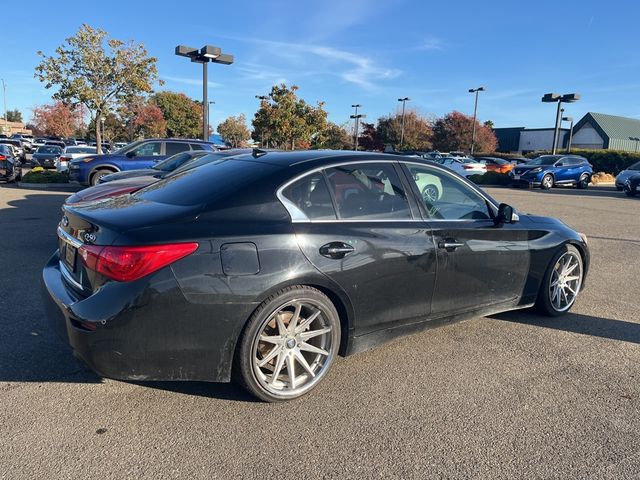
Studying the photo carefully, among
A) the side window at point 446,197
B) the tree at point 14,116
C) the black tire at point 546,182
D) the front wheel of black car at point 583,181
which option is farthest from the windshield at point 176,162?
the tree at point 14,116

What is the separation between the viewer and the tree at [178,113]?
214ft

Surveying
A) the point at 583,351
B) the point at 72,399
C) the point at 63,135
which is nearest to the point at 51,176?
the point at 72,399

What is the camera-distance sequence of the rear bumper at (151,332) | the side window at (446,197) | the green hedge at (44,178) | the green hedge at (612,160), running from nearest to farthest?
the rear bumper at (151,332)
the side window at (446,197)
the green hedge at (44,178)
the green hedge at (612,160)

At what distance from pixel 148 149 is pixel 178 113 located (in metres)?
55.0

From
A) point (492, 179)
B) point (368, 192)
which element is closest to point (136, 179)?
point (368, 192)

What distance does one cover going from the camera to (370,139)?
2506 inches

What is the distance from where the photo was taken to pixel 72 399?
3203 millimetres

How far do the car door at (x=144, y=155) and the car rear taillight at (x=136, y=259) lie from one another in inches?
471

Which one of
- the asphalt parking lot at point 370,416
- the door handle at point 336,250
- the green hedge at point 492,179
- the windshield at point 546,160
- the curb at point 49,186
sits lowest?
the asphalt parking lot at point 370,416

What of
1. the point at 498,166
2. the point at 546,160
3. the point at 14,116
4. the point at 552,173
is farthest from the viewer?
the point at 14,116

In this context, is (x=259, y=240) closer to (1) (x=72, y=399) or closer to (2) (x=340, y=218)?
(2) (x=340, y=218)

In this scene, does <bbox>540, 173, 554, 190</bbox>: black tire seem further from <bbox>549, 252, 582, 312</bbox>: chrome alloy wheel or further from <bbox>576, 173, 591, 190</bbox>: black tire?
<bbox>549, 252, 582, 312</bbox>: chrome alloy wheel

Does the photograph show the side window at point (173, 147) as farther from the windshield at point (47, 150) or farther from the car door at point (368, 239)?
the windshield at point (47, 150)

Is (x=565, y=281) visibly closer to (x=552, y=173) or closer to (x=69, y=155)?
(x=69, y=155)
